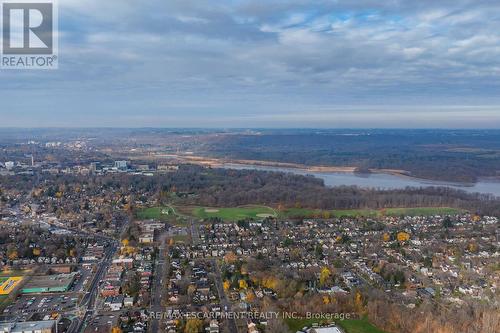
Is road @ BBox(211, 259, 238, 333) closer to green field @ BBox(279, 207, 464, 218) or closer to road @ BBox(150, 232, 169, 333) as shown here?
road @ BBox(150, 232, 169, 333)

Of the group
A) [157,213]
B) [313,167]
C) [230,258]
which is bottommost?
[230,258]

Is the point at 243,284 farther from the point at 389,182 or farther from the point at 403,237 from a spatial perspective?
the point at 389,182

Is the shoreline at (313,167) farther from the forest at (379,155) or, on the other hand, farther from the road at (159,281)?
the road at (159,281)

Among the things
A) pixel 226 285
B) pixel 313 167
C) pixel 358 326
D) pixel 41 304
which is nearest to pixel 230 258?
pixel 226 285

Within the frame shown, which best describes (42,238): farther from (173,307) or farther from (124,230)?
(173,307)

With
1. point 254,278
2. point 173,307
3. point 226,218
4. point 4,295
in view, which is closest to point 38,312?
point 4,295

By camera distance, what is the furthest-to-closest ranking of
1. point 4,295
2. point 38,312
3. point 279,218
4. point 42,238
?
1. point 279,218
2. point 42,238
3. point 4,295
4. point 38,312
